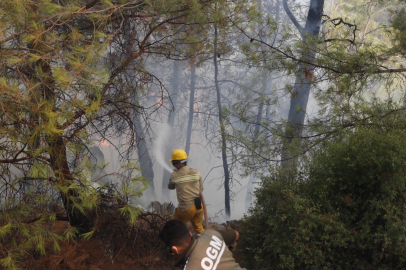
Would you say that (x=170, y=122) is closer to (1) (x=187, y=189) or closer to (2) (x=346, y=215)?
(1) (x=187, y=189)

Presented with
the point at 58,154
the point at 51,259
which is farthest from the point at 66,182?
the point at 51,259

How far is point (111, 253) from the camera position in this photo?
4.61m

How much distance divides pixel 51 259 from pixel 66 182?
1.28 m

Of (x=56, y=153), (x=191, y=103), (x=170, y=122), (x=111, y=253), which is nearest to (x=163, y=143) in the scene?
(x=170, y=122)

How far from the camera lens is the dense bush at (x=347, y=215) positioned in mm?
3148

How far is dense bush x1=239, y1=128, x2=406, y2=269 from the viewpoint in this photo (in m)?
3.15

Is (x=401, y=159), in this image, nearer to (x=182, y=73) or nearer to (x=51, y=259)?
(x=51, y=259)

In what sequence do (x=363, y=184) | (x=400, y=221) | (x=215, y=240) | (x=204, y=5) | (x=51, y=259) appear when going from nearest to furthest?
(x=215, y=240) → (x=400, y=221) → (x=363, y=184) → (x=51, y=259) → (x=204, y=5)

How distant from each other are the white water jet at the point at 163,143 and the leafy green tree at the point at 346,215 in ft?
35.7

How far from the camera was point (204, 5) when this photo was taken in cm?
451

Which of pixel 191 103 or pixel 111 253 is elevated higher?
pixel 191 103

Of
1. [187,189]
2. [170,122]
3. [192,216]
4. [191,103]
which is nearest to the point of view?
[187,189]

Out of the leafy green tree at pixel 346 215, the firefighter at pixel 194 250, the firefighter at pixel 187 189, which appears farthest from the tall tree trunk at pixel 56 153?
the leafy green tree at pixel 346 215

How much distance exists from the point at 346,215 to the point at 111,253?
3212 mm
